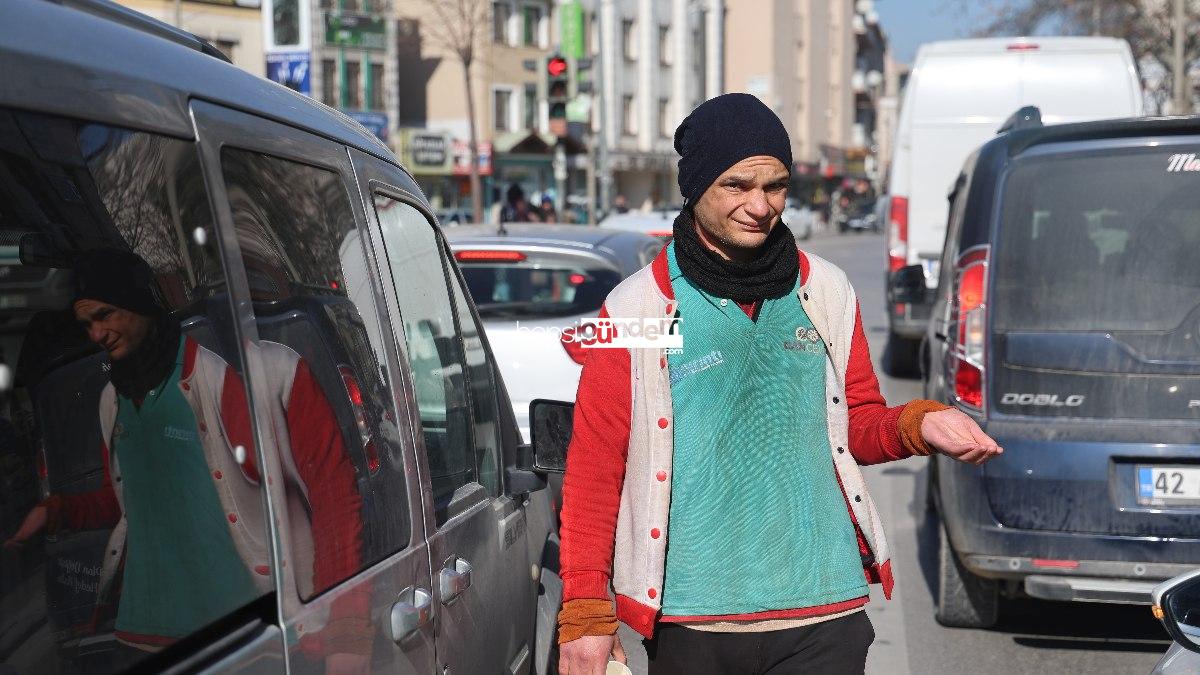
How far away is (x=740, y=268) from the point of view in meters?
2.93

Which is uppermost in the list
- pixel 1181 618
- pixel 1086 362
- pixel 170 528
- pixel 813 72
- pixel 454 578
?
pixel 813 72

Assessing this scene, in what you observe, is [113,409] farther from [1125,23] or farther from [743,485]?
[1125,23]

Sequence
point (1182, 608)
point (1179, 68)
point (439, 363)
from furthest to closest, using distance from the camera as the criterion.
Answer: point (1179, 68)
point (439, 363)
point (1182, 608)

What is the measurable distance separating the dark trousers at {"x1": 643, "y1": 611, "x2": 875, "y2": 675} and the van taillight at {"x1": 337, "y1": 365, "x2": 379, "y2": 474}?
0.69m

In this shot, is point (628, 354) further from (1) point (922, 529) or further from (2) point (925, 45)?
(2) point (925, 45)

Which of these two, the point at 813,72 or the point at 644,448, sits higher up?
the point at 813,72

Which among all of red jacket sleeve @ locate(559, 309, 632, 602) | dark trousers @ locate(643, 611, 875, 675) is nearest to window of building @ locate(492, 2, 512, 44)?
red jacket sleeve @ locate(559, 309, 632, 602)

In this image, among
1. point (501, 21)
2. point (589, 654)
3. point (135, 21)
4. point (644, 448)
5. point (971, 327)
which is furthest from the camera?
point (501, 21)

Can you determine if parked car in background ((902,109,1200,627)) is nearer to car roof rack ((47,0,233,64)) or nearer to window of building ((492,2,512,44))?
car roof rack ((47,0,233,64))

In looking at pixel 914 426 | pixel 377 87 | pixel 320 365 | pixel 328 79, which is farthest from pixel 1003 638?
pixel 377 87

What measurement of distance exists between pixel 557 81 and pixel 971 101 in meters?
6.24

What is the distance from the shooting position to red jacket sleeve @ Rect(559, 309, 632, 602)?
9.46 ft

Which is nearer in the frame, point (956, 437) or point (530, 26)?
point (956, 437)

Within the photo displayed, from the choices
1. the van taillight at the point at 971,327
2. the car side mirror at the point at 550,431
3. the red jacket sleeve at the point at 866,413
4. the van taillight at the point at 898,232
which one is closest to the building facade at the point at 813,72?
the van taillight at the point at 898,232
